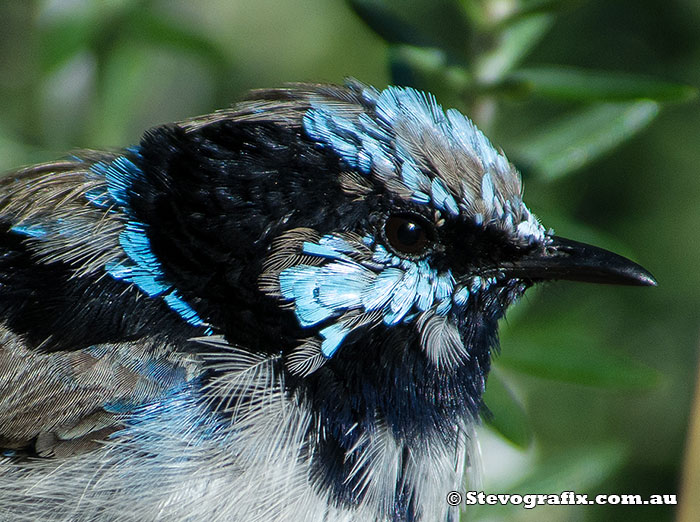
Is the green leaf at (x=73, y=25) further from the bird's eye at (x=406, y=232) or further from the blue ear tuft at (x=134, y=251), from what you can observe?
the bird's eye at (x=406, y=232)

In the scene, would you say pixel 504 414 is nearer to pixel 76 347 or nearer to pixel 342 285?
pixel 342 285

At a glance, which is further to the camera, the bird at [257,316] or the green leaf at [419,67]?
the green leaf at [419,67]

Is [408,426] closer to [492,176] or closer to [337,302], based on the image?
[337,302]

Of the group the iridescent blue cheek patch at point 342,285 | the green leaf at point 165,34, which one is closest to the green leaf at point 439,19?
the green leaf at point 165,34

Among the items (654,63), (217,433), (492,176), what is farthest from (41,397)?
(654,63)

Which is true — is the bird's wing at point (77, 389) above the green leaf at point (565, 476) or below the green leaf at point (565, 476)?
below
